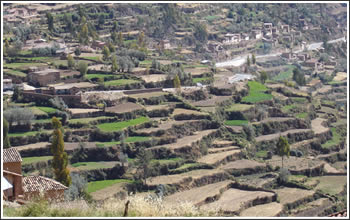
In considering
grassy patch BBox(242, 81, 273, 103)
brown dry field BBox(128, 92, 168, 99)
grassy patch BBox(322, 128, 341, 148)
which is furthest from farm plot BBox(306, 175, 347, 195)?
brown dry field BBox(128, 92, 168, 99)

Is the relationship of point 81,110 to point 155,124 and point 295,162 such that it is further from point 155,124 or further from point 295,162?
point 295,162

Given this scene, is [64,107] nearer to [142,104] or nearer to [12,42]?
[142,104]

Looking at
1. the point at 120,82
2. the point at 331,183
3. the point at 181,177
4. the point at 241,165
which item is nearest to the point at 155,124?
the point at 241,165

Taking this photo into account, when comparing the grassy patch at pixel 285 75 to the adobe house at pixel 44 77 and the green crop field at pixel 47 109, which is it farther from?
the green crop field at pixel 47 109

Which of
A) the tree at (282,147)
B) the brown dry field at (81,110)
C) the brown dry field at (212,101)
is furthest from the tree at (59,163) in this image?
the brown dry field at (212,101)

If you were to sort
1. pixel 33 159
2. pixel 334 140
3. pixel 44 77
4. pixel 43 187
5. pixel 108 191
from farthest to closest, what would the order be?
pixel 334 140 < pixel 44 77 < pixel 33 159 < pixel 108 191 < pixel 43 187

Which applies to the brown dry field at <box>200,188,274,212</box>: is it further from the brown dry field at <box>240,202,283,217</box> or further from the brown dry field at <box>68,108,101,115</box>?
the brown dry field at <box>68,108,101,115</box>

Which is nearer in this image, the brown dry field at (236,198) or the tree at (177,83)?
the brown dry field at (236,198)
